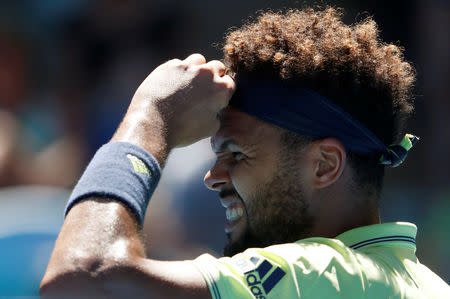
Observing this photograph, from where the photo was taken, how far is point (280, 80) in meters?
2.58

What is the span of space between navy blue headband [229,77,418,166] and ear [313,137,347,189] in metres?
0.03

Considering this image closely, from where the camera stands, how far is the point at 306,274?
2029 mm

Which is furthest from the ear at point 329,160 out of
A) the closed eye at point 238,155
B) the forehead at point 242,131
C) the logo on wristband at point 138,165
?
the logo on wristband at point 138,165

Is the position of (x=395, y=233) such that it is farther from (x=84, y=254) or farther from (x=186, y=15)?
(x=186, y=15)

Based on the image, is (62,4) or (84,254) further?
(62,4)

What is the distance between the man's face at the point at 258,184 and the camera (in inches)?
99.2

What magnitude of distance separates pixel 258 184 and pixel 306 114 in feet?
1.09

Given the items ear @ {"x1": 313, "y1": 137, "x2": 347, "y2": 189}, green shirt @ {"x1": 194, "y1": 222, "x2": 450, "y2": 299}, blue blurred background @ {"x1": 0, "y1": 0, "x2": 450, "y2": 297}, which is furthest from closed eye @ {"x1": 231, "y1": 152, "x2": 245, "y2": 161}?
blue blurred background @ {"x1": 0, "y1": 0, "x2": 450, "y2": 297}

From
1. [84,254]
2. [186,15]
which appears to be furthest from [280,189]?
[186,15]

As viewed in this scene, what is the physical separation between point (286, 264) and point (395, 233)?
603 millimetres

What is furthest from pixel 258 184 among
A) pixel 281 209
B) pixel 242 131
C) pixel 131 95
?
pixel 131 95

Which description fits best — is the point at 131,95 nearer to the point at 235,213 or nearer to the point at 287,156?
the point at 235,213

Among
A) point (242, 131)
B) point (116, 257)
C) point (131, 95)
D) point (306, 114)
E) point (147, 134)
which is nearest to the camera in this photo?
point (116, 257)

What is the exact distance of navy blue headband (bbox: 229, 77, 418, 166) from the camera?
250 centimetres
